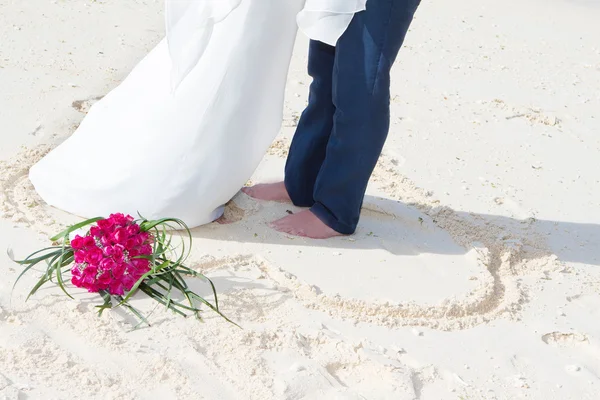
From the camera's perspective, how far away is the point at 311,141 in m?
3.45

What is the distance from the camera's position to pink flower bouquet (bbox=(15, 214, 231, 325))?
2.70m

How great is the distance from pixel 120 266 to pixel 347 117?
3.15ft

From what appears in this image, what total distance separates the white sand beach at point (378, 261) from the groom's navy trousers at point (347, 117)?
0.48 feet

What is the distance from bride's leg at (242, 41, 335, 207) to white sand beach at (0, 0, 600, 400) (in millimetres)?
95

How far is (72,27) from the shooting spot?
198 inches

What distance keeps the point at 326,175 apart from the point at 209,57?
0.63 metres

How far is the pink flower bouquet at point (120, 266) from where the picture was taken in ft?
8.86

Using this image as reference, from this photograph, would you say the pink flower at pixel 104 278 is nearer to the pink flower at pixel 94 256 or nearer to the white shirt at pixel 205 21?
the pink flower at pixel 94 256

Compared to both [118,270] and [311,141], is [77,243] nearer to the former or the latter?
[118,270]

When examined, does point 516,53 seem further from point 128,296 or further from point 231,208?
point 128,296

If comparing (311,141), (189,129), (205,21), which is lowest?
(311,141)

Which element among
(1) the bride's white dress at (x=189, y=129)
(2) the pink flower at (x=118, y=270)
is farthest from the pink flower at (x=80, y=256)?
(1) the bride's white dress at (x=189, y=129)

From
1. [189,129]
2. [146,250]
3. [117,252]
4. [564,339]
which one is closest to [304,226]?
[189,129]

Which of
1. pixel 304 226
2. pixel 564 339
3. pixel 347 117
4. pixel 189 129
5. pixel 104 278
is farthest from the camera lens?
pixel 304 226
